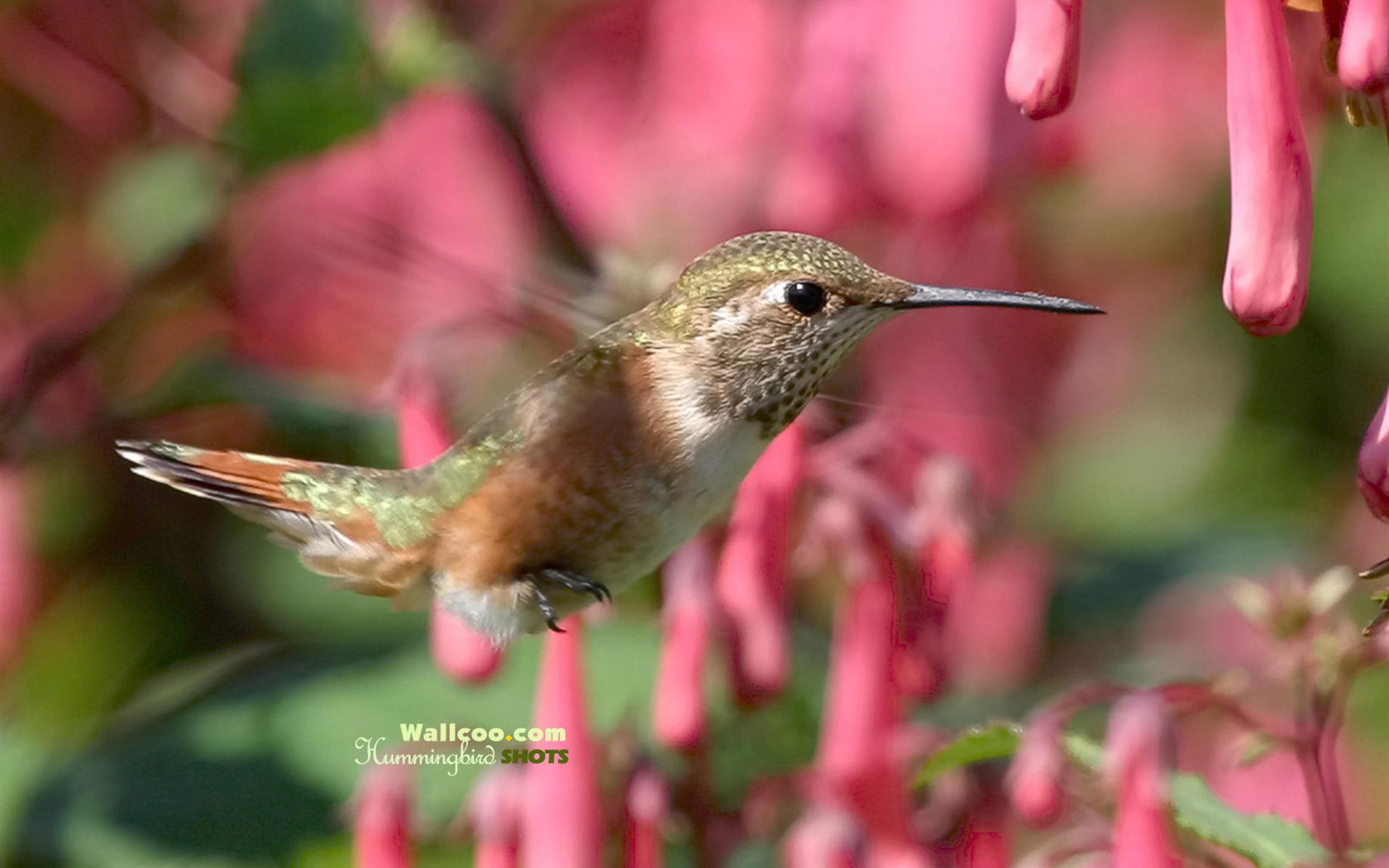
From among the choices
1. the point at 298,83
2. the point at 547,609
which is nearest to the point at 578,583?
the point at 547,609

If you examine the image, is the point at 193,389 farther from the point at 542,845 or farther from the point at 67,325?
the point at 542,845

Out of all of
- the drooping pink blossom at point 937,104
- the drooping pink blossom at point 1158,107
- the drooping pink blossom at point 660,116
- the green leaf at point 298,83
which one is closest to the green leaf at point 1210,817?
the drooping pink blossom at point 937,104

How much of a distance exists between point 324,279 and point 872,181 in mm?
642

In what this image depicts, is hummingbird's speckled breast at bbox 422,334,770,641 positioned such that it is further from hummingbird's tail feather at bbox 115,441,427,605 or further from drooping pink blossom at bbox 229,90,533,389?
drooping pink blossom at bbox 229,90,533,389

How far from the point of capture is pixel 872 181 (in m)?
1.32

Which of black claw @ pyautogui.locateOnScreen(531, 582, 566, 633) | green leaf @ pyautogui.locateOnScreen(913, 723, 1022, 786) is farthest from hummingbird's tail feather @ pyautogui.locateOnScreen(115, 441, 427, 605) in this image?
green leaf @ pyautogui.locateOnScreen(913, 723, 1022, 786)

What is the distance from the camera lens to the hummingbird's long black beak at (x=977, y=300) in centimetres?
87

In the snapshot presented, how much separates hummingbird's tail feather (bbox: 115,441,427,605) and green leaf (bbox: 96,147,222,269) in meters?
0.47

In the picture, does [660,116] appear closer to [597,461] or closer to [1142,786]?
[597,461]

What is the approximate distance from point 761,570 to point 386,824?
0.30 metres

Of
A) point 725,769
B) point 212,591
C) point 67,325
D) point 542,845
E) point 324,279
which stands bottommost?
point 542,845

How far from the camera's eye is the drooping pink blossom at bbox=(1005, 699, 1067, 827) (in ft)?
3.29

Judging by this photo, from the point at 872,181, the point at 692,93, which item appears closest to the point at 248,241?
the point at 692,93

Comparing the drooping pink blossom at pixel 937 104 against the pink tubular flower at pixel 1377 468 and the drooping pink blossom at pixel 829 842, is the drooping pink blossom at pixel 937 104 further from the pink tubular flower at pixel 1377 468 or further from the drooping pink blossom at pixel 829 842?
the pink tubular flower at pixel 1377 468
